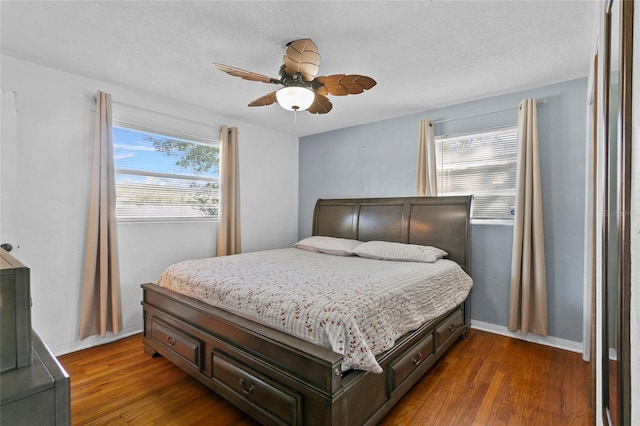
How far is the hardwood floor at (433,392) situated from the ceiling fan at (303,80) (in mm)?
2208

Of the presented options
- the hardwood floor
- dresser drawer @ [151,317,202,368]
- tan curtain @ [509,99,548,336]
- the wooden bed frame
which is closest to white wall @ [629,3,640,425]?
the wooden bed frame

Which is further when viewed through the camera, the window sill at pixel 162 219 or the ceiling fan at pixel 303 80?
the window sill at pixel 162 219

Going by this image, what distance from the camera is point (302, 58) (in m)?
2.12

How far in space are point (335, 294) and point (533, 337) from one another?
2.47 meters

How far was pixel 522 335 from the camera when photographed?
318 cm

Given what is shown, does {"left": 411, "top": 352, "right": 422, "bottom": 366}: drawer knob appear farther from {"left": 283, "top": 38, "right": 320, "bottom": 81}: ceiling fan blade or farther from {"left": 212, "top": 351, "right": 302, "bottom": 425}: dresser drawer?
{"left": 283, "top": 38, "right": 320, "bottom": 81}: ceiling fan blade

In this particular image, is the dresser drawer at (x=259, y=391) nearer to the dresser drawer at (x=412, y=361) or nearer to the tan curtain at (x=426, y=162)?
the dresser drawer at (x=412, y=361)

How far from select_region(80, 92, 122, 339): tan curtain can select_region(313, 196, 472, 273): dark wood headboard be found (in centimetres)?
255

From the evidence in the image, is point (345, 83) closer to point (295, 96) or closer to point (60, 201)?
point (295, 96)

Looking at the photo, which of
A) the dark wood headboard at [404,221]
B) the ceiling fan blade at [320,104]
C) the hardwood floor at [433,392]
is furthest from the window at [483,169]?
the ceiling fan blade at [320,104]

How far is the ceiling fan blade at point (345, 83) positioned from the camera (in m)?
2.22

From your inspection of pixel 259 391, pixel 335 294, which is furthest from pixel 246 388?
pixel 335 294

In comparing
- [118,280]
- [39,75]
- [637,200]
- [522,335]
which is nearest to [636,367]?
[637,200]

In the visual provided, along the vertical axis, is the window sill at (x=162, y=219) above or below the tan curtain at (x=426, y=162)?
below
